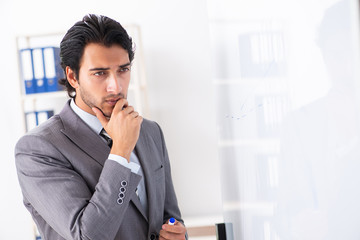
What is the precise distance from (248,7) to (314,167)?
33cm

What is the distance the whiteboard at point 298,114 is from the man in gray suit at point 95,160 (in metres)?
0.37

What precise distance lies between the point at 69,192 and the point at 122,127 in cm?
21

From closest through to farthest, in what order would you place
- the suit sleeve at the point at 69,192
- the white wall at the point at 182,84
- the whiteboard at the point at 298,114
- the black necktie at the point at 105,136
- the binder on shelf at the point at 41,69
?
1. the whiteboard at the point at 298,114
2. the suit sleeve at the point at 69,192
3. the black necktie at the point at 105,136
4. the binder on shelf at the point at 41,69
5. the white wall at the point at 182,84

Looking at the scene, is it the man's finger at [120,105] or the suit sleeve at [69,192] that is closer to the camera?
the suit sleeve at [69,192]

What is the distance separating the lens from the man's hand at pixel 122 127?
1.16m

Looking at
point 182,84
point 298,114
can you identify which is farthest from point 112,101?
point 182,84

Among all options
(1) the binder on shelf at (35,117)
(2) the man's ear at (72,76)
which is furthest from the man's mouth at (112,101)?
(1) the binder on shelf at (35,117)

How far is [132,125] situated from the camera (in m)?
1.21

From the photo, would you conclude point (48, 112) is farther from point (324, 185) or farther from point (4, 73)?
point (324, 185)

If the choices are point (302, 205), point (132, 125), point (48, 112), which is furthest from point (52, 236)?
point (48, 112)

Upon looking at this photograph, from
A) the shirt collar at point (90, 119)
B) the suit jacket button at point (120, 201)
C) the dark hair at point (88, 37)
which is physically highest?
Answer: the dark hair at point (88, 37)

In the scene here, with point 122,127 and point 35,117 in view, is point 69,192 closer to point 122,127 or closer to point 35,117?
point 122,127

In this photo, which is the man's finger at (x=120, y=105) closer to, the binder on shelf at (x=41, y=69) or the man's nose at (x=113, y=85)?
the man's nose at (x=113, y=85)

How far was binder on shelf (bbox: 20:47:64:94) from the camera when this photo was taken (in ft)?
9.36
